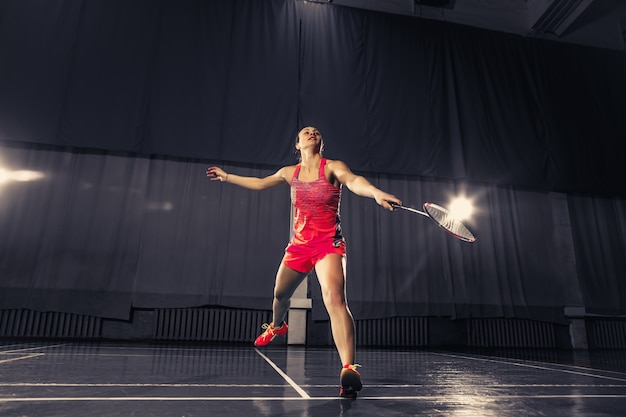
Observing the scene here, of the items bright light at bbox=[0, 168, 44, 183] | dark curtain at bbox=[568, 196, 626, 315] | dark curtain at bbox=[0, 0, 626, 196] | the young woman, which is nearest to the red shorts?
the young woman

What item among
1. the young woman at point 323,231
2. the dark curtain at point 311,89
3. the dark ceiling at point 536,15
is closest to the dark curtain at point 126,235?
the dark curtain at point 311,89

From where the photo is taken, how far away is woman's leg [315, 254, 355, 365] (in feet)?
5.69

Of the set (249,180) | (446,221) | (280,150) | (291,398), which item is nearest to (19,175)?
(280,150)

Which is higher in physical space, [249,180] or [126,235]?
[126,235]

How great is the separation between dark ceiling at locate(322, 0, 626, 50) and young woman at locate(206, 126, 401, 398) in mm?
6137

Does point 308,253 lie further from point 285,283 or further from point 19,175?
point 19,175

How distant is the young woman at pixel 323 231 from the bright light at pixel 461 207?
4.90m

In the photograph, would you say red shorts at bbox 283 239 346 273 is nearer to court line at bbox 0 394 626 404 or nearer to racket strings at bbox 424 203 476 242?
racket strings at bbox 424 203 476 242

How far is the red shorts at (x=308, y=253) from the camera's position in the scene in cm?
194

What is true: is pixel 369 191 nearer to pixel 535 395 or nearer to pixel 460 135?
pixel 535 395

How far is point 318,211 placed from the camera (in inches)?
79.0

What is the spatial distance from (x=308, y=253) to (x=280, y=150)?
158 inches

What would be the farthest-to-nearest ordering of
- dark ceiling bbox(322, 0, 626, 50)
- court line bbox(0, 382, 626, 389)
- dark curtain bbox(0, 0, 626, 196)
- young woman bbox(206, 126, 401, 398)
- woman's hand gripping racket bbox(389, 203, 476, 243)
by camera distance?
dark ceiling bbox(322, 0, 626, 50) < dark curtain bbox(0, 0, 626, 196) < woman's hand gripping racket bbox(389, 203, 476, 243) < young woman bbox(206, 126, 401, 398) < court line bbox(0, 382, 626, 389)

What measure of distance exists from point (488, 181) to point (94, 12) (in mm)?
6523
